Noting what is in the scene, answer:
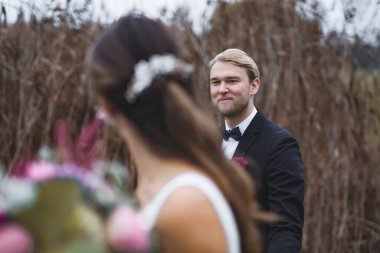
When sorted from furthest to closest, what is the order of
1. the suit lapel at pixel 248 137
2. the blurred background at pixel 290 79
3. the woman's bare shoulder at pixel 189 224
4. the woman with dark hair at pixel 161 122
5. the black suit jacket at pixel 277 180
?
the blurred background at pixel 290 79
the suit lapel at pixel 248 137
the black suit jacket at pixel 277 180
the woman with dark hair at pixel 161 122
the woman's bare shoulder at pixel 189 224

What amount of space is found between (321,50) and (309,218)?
58.2 inches

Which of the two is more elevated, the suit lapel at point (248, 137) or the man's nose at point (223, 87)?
the man's nose at point (223, 87)

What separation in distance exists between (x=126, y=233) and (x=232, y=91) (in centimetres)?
218

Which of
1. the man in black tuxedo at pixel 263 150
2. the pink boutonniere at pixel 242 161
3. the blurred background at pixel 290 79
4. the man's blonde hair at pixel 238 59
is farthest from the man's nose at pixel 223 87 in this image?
the blurred background at pixel 290 79

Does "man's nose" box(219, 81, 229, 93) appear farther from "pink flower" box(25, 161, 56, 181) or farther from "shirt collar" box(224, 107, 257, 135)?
"pink flower" box(25, 161, 56, 181)

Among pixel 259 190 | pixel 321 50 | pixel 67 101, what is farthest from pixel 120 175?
pixel 321 50

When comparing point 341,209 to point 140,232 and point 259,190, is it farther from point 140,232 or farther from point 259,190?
point 140,232

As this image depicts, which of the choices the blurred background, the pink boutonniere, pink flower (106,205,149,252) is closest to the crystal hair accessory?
pink flower (106,205,149,252)

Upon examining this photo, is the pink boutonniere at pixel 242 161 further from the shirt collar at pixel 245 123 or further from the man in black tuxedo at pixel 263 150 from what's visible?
the shirt collar at pixel 245 123

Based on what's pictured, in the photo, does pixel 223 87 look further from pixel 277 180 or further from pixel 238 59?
pixel 277 180

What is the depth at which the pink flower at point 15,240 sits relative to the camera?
1.38m

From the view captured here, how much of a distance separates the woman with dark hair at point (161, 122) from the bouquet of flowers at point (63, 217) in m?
0.14

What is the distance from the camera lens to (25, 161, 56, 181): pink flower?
147 centimetres

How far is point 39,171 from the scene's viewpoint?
149cm
